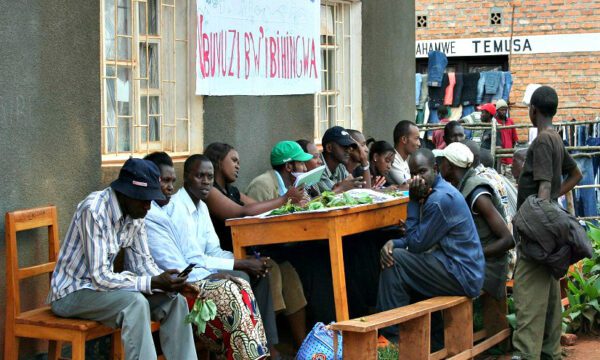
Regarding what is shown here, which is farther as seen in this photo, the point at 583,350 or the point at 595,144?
the point at 595,144

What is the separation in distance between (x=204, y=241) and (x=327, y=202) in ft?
3.06

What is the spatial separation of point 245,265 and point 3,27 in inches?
86.8

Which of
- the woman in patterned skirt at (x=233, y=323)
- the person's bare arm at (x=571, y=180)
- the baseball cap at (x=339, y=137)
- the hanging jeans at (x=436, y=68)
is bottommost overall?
the woman in patterned skirt at (x=233, y=323)

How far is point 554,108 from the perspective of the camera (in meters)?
7.30

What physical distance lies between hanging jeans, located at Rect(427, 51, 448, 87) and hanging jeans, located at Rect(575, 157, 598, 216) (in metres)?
5.17

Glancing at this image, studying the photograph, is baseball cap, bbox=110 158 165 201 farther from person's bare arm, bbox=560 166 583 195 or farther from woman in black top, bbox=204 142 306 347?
person's bare arm, bbox=560 166 583 195

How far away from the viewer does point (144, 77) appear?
301 inches

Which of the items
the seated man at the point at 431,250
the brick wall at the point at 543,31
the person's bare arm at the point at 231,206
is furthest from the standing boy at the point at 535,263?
the brick wall at the point at 543,31

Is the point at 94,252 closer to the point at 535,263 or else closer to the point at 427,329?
the point at 427,329

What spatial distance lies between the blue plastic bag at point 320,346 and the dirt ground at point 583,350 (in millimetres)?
1654

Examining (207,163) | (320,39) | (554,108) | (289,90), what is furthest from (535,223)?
(320,39)

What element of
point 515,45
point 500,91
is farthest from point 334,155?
point 515,45

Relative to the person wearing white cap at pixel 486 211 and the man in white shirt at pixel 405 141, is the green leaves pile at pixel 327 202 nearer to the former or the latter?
the person wearing white cap at pixel 486 211

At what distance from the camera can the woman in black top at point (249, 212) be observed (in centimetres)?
727
